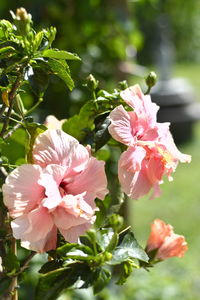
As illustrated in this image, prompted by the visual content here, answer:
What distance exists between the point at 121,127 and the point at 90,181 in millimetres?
86

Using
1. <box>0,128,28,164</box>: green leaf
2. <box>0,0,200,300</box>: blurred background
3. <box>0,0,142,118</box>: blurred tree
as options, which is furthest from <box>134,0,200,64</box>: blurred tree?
<box>0,128,28,164</box>: green leaf

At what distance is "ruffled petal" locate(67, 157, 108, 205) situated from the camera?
930 mm

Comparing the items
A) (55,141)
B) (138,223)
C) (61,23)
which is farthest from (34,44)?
(138,223)

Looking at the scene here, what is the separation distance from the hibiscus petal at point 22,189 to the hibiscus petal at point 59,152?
0.11 feet

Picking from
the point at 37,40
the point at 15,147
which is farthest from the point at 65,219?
the point at 15,147

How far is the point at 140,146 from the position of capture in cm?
96

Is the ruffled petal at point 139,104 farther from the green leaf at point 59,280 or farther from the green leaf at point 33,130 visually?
the green leaf at point 59,280

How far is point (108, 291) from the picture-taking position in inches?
108

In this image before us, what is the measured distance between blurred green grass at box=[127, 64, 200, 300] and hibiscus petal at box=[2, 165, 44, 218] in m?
2.14

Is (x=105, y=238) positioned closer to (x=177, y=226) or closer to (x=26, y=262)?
(x=26, y=262)

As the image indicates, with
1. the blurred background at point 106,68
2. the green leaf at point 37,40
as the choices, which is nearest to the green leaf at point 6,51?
the green leaf at point 37,40

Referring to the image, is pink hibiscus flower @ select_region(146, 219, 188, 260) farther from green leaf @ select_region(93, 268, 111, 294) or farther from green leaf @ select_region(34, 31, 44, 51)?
green leaf @ select_region(34, 31, 44, 51)

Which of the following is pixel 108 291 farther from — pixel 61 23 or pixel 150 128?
pixel 150 128

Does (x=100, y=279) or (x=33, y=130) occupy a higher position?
(x=33, y=130)
